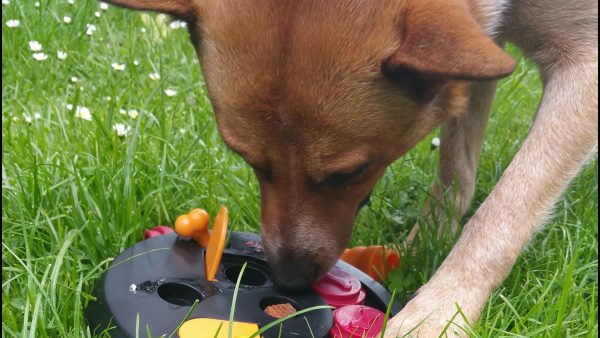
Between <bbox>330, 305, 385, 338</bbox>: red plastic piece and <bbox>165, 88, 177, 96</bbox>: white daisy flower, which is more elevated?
<bbox>330, 305, 385, 338</bbox>: red plastic piece

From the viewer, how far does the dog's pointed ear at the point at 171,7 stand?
2555mm

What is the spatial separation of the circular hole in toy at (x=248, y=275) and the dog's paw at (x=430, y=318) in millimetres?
482

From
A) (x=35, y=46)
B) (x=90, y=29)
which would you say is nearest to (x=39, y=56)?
(x=35, y=46)

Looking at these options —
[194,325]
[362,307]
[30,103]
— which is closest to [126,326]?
[194,325]

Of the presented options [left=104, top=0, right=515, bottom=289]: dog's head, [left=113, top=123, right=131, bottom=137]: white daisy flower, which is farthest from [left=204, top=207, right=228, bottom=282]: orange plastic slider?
[left=113, top=123, right=131, bottom=137]: white daisy flower

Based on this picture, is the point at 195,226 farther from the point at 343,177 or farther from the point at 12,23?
the point at 12,23

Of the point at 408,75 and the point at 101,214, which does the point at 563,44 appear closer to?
the point at 408,75

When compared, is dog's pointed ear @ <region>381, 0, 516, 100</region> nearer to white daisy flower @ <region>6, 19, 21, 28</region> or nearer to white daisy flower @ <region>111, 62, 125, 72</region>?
white daisy flower @ <region>111, 62, 125, 72</region>

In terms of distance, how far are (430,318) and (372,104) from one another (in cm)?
66

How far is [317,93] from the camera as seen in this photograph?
2.43 m

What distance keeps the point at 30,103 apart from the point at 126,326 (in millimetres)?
2257

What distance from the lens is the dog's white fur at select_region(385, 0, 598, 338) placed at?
2.58 metres

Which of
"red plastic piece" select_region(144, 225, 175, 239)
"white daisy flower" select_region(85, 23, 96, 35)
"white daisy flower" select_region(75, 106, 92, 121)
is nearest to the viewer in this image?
"red plastic piece" select_region(144, 225, 175, 239)

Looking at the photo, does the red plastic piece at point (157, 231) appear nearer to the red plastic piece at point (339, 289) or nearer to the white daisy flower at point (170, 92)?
the red plastic piece at point (339, 289)
